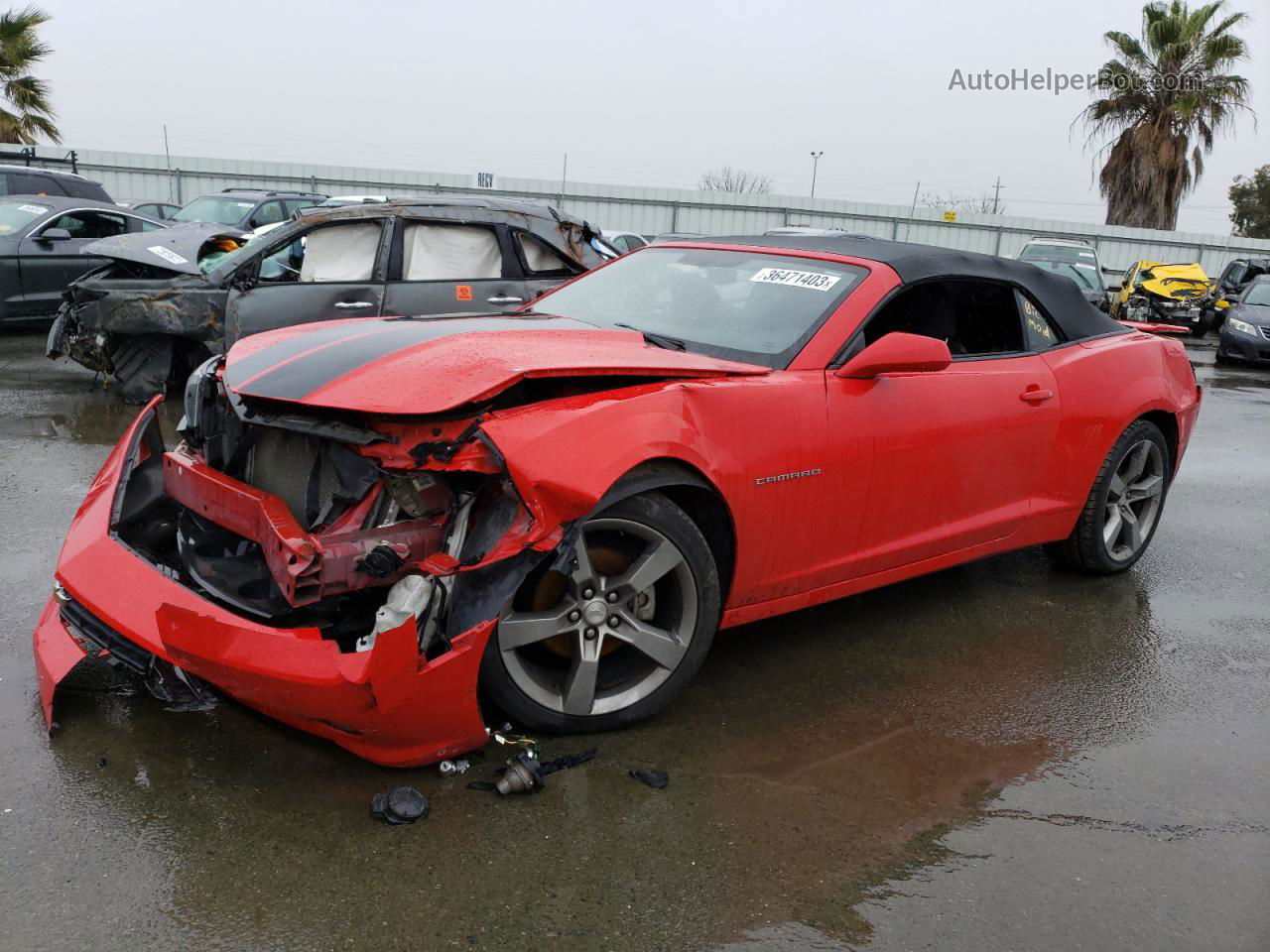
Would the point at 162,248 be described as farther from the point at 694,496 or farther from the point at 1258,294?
the point at 1258,294

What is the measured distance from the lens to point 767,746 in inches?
126

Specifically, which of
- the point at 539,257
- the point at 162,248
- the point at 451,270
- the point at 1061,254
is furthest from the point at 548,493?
the point at 1061,254

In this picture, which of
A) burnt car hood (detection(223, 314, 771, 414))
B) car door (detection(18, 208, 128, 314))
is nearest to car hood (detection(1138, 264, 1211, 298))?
car door (detection(18, 208, 128, 314))

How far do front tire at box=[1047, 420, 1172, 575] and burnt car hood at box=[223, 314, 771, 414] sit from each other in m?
2.18

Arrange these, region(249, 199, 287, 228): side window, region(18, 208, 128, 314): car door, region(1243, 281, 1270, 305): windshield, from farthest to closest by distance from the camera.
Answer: region(1243, 281, 1270, 305): windshield
region(249, 199, 287, 228): side window
region(18, 208, 128, 314): car door

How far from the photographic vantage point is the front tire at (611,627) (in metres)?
2.92

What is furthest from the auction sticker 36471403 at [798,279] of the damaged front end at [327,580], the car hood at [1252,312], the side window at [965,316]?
the car hood at [1252,312]

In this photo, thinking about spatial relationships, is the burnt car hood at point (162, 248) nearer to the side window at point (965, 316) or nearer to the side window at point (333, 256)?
the side window at point (333, 256)

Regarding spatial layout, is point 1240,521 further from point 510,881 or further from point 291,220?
point 291,220

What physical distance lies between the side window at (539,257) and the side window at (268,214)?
25.4ft

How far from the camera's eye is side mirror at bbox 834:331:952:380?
137 inches

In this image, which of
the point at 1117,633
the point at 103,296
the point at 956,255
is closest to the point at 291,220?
the point at 103,296

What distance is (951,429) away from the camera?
3834 mm

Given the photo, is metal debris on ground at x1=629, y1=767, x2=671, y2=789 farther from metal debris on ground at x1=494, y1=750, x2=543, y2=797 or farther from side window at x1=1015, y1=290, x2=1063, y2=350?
side window at x1=1015, y1=290, x2=1063, y2=350
